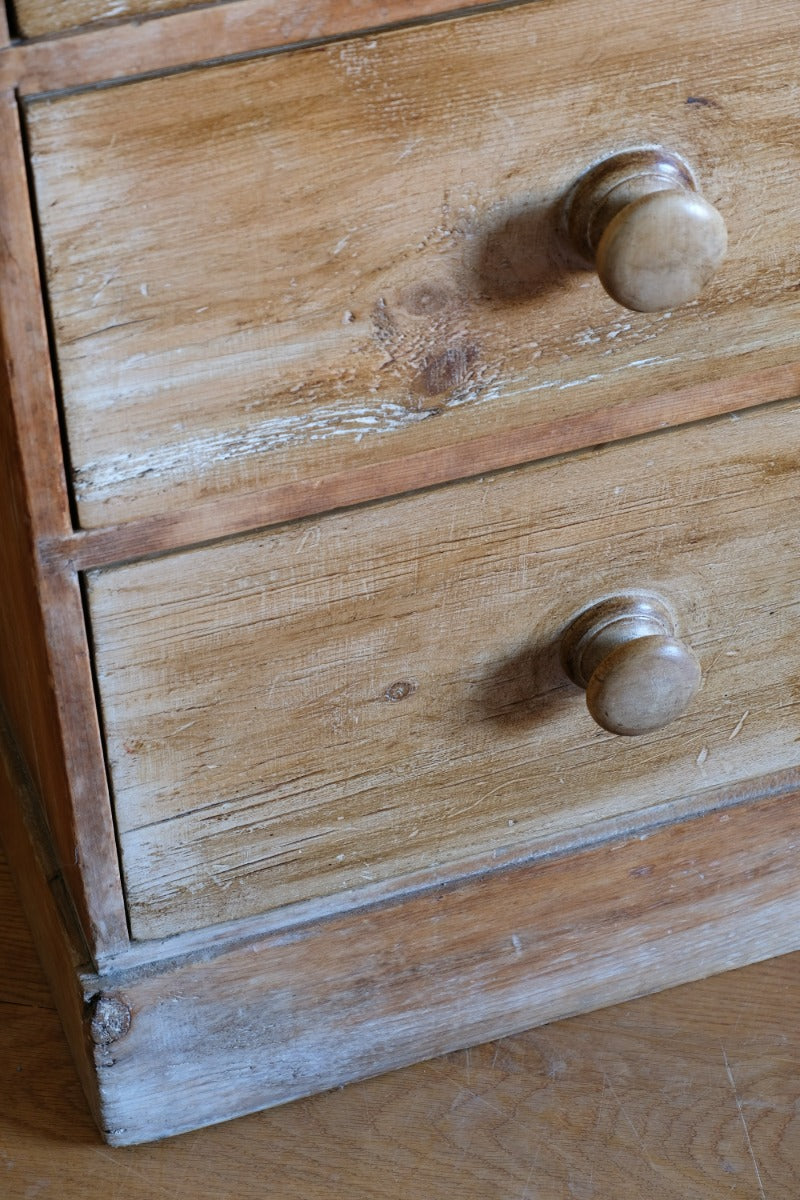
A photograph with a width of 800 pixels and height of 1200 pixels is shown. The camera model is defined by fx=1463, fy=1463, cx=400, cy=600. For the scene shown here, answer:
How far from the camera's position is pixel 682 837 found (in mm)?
741

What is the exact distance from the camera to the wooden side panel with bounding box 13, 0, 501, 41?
0.45 meters

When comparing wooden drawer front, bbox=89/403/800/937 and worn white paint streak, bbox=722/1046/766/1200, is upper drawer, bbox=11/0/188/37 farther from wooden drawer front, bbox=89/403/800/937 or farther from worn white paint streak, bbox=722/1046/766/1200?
worn white paint streak, bbox=722/1046/766/1200

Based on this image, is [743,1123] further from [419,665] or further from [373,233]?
[373,233]

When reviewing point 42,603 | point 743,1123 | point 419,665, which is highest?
point 42,603

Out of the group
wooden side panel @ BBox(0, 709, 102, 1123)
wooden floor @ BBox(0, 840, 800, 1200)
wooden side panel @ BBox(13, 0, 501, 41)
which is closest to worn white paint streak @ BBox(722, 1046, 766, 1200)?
wooden floor @ BBox(0, 840, 800, 1200)

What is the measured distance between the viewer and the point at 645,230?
1.65 feet

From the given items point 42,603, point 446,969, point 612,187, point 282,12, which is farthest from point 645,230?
point 446,969

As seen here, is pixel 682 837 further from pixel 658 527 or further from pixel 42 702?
pixel 42 702

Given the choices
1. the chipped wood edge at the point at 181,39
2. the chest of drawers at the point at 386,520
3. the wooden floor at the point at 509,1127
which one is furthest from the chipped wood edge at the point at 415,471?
the wooden floor at the point at 509,1127

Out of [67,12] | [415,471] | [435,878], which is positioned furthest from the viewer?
[435,878]

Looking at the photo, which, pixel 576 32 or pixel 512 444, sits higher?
pixel 576 32

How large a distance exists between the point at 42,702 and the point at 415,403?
21cm

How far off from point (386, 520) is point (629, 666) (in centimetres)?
12

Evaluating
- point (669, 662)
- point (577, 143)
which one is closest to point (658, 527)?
point (669, 662)
